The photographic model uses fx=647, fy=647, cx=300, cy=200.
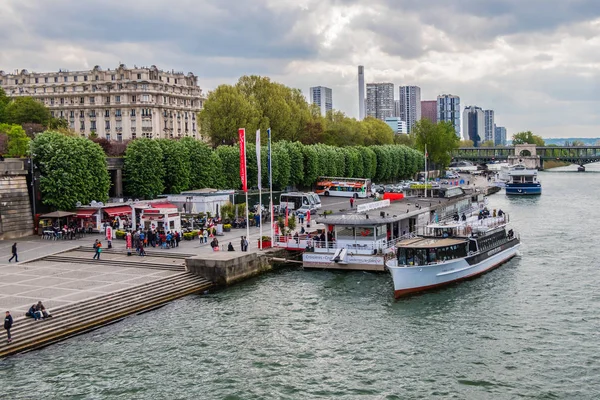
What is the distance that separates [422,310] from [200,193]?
34.2 m

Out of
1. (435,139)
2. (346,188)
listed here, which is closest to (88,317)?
(346,188)

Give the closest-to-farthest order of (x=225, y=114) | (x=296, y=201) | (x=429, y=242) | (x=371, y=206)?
(x=429, y=242)
(x=371, y=206)
(x=296, y=201)
(x=225, y=114)

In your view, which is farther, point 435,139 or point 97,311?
point 435,139

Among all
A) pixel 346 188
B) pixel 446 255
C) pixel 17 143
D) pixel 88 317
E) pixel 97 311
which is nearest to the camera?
pixel 88 317

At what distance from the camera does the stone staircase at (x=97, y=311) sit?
100ft

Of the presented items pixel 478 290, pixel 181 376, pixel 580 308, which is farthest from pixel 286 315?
pixel 580 308

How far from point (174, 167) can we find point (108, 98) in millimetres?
94419

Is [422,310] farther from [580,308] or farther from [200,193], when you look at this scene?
[200,193]

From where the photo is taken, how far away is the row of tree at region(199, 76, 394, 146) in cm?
10806

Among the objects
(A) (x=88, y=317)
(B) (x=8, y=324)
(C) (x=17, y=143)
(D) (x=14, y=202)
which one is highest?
(C) (x=17, y=143)

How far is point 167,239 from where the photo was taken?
5047 centimetres

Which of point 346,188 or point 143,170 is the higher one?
point 143,170

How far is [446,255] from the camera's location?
43.1 metres

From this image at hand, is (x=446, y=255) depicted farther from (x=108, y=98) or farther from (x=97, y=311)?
(x=108, y=98)
